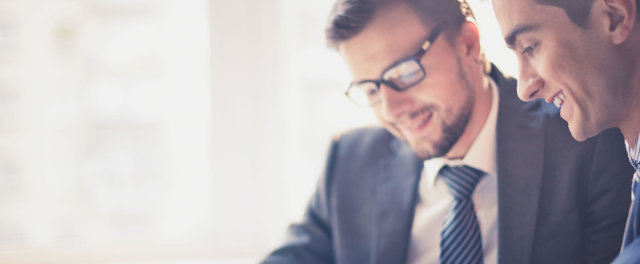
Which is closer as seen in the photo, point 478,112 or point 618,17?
point 618,17

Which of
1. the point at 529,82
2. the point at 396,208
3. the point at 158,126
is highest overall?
the point at 529,82

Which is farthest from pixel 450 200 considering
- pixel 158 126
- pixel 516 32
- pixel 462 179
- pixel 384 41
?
pixel 158 126

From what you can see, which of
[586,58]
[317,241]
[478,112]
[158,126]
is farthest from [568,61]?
[158,126]

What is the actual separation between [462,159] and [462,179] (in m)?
0.03

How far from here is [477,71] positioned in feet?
2.34

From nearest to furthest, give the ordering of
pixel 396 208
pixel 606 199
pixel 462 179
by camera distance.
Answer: pixel 606 199 < pixel 462 179 < pixel 396 208

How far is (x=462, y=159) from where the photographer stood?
0.78 meters

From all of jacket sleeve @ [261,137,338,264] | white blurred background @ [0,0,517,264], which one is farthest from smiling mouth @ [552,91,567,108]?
white blurred background @ [0,0,517,264]

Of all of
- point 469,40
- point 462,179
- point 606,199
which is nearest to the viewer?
point 606,199

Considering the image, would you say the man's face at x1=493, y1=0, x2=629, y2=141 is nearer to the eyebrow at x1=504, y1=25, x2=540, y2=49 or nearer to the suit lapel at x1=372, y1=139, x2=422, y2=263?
the eyebrow at x1=504, y1=25, x2=540, y2=49

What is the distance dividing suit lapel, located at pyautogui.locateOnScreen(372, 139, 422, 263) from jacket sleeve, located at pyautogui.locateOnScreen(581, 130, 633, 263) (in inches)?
13.4

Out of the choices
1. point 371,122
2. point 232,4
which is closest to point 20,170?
point 232,4

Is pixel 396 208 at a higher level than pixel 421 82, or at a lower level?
lower

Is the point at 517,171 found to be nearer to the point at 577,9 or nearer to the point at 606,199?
the point at 606,199
